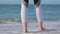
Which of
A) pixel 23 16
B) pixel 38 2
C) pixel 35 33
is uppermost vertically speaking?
pixel 38 2

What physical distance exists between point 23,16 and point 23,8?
0.56 ft

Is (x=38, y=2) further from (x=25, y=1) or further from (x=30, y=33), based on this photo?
(x=30, y=33)

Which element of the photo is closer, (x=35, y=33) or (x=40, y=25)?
(x=35, y=33)

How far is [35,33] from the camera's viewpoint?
4.48 metres

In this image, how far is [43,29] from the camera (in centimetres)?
486

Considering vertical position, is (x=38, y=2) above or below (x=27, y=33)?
above

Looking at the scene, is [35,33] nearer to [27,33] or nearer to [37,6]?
[27,33]

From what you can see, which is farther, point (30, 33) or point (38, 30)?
point (38, 30)

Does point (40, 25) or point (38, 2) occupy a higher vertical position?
point (38, 2)

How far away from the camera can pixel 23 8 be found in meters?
4.65

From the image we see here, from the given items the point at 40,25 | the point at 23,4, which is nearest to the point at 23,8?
the point at 23,4

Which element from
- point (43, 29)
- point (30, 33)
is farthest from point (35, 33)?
point (43, 29)

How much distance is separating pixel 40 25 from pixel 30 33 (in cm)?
41

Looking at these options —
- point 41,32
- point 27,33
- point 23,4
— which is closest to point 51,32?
point 41,32
